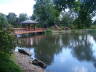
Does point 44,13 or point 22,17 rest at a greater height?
point 44,13

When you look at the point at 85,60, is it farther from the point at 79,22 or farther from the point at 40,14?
the point at 40,14

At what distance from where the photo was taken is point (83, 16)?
668 centimetres

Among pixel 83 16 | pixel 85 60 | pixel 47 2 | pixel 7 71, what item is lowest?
pixel 85 60

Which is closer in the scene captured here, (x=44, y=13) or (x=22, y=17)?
(x=44, y=13)

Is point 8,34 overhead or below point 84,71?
overhead

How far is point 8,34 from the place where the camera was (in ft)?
30.1

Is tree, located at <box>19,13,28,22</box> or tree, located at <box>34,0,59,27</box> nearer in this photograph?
tree, located at <box>34,0,59,27</box>

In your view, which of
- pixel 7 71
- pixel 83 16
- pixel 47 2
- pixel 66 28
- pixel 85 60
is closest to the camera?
pixel 83 16

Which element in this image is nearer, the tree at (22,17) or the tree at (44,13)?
the tree at (44,13)

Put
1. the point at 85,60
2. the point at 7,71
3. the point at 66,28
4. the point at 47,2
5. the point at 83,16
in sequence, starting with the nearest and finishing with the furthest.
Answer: the point at 83,16 < the point at 7,71 < the point at 85,60 < the point at 47,2 < the point at 66,28

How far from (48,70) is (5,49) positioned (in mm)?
3476

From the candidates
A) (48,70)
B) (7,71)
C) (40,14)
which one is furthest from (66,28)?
(7,71)

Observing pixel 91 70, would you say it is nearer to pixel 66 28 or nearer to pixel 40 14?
pixel 40 14

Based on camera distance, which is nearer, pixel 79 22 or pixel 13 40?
pixel 79 22
